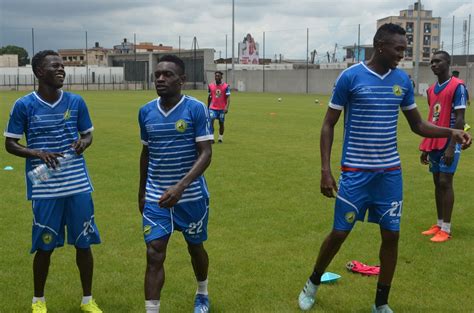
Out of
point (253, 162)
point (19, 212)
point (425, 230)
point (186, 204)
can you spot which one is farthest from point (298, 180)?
point (186, 204)

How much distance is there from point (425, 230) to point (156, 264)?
4.43m

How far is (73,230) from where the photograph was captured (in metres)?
Answer: 4.66

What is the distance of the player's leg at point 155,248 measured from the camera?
410cm

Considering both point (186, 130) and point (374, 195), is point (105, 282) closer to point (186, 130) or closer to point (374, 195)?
point (186, 130)

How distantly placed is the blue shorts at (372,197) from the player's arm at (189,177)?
47.1 inches

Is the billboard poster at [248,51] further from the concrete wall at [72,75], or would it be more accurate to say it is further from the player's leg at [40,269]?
the player's leg at [40,269]

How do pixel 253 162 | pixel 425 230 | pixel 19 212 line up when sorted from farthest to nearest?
pixel 253 162
pixel 19 212
pixel 425 230

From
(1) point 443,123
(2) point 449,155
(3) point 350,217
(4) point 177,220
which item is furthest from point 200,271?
(1) point 443,123

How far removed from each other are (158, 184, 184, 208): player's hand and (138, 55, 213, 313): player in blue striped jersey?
8 centimetres

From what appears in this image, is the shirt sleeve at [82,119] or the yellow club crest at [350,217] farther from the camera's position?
the shirt sleeve at [82,119]

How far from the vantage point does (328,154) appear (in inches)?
183

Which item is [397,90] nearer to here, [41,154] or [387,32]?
[387,32]

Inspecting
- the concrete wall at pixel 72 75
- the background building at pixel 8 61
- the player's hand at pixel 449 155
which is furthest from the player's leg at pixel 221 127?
the background building at pixel 8 61

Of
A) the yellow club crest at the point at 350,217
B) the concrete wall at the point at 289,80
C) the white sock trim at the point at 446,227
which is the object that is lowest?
the white sock trim at the point at 446,227
